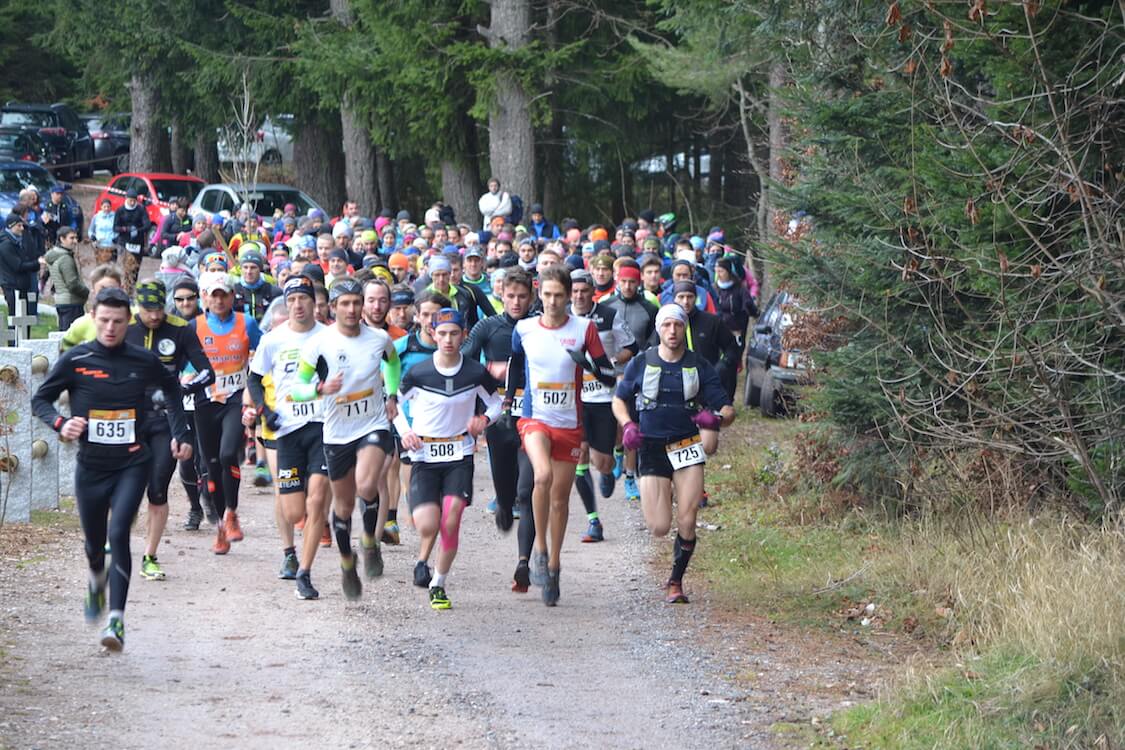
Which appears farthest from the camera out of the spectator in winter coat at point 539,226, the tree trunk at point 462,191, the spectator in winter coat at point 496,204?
the tree trunk at point 462,191

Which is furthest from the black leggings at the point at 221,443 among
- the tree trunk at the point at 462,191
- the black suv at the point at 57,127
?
the black suv at the point at 57,127

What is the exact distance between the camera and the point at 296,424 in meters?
10.5

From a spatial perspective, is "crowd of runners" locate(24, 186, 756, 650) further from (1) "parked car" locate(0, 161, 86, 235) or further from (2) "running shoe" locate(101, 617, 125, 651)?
(1) "parked car" locate(0, 161, 86, 235)

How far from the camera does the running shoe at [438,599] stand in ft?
34.1

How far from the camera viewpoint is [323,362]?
1036 cm

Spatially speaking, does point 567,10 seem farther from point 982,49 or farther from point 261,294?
point 982,49

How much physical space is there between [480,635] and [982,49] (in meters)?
5.00

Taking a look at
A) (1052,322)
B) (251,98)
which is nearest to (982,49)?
(1052,322)

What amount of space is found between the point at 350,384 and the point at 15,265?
45.7 ft

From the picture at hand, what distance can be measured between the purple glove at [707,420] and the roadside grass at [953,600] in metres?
1.30

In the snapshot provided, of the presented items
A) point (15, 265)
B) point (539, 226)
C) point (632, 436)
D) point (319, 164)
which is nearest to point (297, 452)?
point (632, 436)

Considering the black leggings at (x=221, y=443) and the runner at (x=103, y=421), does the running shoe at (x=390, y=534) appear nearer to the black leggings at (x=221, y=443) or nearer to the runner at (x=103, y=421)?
the black leggings at (x=221, y=443)

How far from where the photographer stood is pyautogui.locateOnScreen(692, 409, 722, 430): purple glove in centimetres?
1044

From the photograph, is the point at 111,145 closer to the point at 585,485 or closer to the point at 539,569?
the point at 585,485
